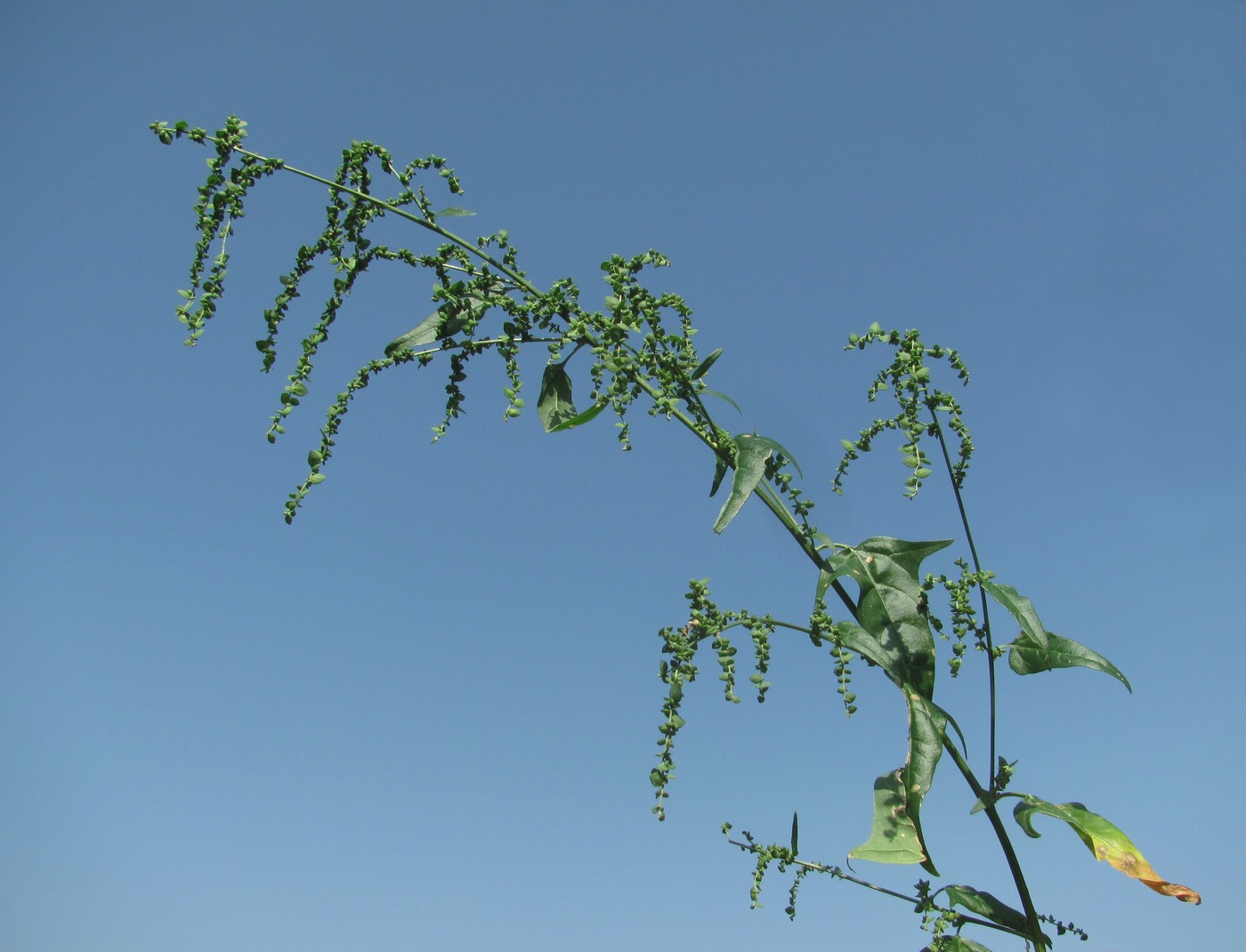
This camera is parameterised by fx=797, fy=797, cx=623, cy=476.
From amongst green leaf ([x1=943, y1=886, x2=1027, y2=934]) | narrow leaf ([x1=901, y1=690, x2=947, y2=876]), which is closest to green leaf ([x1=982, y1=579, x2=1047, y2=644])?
narrow leaf ([x1=901, y1=690, x2=947, y2=876])

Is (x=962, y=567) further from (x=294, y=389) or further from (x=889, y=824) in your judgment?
(x=294, y=389)

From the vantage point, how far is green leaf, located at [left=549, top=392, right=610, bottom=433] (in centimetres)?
170

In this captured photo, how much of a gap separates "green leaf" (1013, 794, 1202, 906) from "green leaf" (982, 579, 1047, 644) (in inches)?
12.8

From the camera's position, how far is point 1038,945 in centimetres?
156

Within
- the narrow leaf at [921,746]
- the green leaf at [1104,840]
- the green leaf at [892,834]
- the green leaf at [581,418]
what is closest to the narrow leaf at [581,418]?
the green leaf at [581,418]

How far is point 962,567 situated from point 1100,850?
586mm

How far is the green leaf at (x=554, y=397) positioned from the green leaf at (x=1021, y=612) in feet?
3.30

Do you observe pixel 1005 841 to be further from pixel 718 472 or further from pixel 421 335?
pixel 421 335

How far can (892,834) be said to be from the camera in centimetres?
155

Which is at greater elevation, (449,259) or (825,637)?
(449,259)

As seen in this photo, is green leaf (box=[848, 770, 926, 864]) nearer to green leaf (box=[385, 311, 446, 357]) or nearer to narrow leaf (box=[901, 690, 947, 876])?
narrow leaf (box=[901, 690, 947, 876])

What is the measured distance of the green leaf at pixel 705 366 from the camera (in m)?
1.74

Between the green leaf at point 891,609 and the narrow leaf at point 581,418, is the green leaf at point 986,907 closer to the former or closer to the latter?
the green leaf at point 891,609

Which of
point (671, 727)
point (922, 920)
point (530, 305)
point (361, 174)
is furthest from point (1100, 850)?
point (361, 174)
